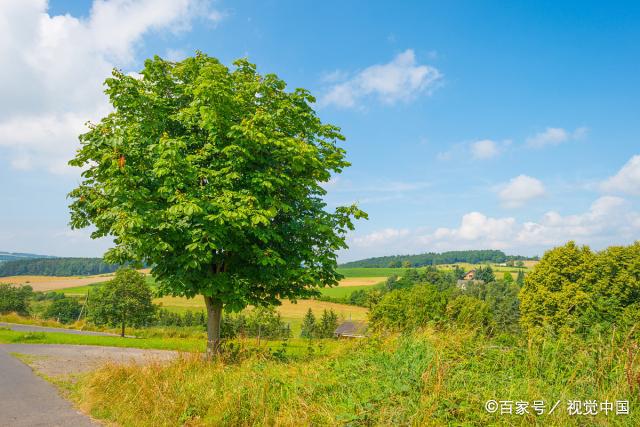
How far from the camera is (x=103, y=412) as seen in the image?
9.34 metres

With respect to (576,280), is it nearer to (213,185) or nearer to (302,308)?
(213,185)

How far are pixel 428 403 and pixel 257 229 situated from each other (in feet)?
24.3

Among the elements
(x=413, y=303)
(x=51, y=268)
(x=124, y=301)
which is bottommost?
(x=413, y=303)

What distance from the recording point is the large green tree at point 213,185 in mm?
11391

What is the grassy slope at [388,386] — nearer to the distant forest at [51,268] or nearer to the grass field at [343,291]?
the grass field at [343,291]

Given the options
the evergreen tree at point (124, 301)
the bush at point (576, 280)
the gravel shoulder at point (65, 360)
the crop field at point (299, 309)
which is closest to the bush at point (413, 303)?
the bush at point (576, 280)

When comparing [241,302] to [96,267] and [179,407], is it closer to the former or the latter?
[179,407]

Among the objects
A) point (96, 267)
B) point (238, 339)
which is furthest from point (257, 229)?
point (96, 267)

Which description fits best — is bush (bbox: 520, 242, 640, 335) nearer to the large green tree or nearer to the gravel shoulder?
the large green tree

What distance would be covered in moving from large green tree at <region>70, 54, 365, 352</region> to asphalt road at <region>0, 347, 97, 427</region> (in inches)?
165

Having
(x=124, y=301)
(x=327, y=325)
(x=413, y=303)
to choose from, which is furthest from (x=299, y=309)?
(x=124, y=301)

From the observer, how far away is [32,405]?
1089 centimetres

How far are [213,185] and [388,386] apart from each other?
8107 mm

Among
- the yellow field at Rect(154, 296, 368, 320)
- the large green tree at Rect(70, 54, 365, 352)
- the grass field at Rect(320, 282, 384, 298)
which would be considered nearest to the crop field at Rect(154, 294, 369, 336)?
the yellow field at Rect(154, 296, 368, 320)
